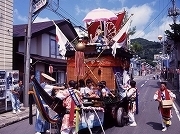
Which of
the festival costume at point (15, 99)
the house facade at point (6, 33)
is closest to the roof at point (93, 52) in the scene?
the festival costume at point (15, 99)

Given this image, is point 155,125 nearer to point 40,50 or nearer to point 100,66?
point 100,66

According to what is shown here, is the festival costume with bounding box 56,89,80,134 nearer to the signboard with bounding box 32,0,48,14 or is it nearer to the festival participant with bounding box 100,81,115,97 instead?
the festival participant with bounding box 100,81,115,97

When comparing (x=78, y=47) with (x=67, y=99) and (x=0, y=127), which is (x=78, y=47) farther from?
(x=0, y=127)

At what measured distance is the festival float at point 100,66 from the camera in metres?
7.69

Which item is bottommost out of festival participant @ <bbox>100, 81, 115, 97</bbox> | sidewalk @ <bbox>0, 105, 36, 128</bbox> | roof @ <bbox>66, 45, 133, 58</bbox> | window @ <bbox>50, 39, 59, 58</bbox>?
sidewalk @ <bbox>0, 105, 36, 128</bbox>

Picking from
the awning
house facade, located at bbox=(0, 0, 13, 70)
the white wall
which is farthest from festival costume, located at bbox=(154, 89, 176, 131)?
the white wall

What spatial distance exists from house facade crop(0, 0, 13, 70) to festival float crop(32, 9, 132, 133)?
5115mm

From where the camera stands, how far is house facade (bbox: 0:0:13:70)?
14.3m

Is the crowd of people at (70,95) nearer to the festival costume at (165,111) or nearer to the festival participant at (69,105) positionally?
the festival participant at (69,105)

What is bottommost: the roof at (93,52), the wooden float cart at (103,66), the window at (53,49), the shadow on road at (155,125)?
the shadow on road at (155,125)

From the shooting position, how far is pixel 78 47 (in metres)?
9.98

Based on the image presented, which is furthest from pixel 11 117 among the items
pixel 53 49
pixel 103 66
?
pixel 53 49

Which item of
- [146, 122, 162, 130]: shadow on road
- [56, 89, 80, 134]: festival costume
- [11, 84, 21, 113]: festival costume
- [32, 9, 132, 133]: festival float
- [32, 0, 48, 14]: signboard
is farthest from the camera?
[32, 0, 48, 14]: signboard

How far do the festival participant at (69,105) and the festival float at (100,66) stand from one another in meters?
0.22
